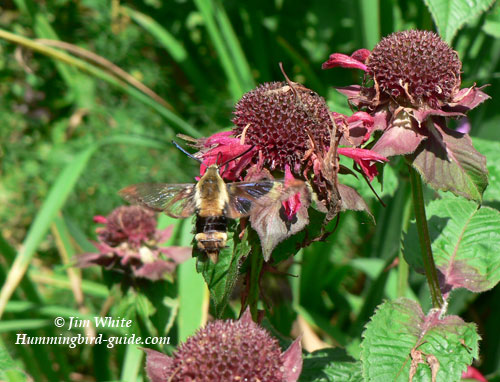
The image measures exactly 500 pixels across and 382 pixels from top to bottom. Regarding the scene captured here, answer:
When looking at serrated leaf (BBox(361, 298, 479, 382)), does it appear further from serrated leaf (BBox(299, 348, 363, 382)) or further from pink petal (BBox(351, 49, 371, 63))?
pink petal (BBox(351, 49, 371, 63))

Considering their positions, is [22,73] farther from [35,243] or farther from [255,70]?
[35,243]

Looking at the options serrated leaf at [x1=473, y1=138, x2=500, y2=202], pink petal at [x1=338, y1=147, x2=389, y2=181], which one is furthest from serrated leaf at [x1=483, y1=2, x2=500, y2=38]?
pink petal at [x1=338, y1=147, x2=389, y2=181]

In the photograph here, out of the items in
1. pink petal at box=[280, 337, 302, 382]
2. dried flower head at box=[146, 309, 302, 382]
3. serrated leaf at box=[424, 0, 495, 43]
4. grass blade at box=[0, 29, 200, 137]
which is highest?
grass blade at box=[0, 29, 200, 137]

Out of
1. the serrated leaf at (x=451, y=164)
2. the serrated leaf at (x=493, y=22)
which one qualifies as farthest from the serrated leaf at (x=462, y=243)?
the serrated leaf at (x=493, y=22)

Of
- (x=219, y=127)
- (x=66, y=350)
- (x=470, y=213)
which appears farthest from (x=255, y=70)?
(x=470, y=213)

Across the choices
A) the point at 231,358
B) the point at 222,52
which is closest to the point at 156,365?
the point at 231,358

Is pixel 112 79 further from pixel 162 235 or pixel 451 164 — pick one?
pixel 451 164

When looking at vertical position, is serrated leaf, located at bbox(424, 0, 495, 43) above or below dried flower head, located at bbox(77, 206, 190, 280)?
above
